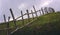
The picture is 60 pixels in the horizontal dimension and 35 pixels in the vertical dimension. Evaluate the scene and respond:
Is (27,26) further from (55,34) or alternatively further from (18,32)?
(55,34)

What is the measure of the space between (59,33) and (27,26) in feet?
11.8

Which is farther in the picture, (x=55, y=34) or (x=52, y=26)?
(x=52, y=26)

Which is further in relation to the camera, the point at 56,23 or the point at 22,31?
the point at 56,23

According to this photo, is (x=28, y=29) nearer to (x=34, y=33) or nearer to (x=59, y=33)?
(x=34, y=33)

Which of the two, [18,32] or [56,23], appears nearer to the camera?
[18,32]

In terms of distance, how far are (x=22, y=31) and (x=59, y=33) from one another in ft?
10.9

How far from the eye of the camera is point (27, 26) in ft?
66.8

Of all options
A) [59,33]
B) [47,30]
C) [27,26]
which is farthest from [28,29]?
[59,33]

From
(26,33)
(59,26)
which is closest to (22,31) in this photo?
(26,33)

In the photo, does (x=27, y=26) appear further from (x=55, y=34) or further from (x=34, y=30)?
(x=55, y=34)

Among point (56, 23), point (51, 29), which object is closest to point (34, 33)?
point (51, 29)

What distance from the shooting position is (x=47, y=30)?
1902 centimetres

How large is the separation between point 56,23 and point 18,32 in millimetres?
3946

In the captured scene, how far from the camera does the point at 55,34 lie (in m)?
18.1
